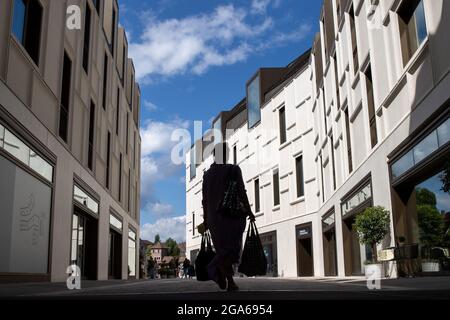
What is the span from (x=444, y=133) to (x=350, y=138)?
9638 mm

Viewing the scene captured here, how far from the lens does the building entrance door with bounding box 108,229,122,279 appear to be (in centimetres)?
2892

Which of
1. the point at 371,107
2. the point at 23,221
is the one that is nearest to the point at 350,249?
the point at 371,107

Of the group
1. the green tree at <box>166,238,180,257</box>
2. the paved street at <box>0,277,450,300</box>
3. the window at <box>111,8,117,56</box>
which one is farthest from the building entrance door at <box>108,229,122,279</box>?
the green tree at <box>166,238,180,257</box>

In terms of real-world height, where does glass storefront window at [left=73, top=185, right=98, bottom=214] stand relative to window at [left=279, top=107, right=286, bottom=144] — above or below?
below

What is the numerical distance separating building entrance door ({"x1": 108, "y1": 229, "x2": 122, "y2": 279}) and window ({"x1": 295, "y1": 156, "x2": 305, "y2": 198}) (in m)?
11.1

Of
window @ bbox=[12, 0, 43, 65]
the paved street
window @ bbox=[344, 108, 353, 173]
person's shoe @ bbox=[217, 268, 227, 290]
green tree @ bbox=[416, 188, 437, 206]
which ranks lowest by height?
the paved street

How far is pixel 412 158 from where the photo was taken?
12539mm

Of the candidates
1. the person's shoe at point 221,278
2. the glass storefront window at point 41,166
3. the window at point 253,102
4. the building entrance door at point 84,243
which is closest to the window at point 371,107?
the glass storefront window at point 41,166

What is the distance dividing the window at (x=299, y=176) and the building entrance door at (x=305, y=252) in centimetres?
212

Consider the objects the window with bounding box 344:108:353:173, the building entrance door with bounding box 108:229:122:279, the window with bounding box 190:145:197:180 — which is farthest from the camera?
the window with bounding box 190:145:197:180

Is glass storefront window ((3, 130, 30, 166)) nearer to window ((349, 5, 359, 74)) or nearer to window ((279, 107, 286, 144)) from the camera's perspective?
window ((349, 5, 359, 74))

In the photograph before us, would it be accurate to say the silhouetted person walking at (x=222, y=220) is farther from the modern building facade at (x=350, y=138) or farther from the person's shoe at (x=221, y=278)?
the modern building facade at (x=350, y=138)

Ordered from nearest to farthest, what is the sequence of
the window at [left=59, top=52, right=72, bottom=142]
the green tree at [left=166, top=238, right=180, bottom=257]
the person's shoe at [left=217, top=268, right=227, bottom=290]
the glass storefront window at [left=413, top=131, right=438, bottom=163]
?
the person's shoe at [left=217, top=268, right=227, bottom=290] < the glass storefront window at [left=413, top=131, right=438, bottom=163] < the window at [left=59, top=52, right=72, bottom=142] < the green tree at [left=166, top=238, right=180, bottom=257]
